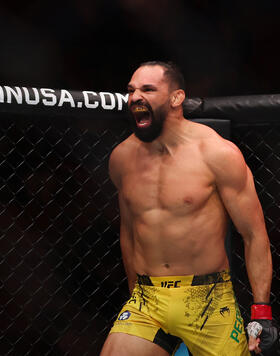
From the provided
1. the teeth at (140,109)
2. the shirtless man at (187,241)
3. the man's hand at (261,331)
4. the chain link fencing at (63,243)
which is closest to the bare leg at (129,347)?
the shirtless man at (187,241)

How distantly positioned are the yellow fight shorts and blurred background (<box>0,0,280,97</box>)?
106 inches

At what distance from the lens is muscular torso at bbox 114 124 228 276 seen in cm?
200

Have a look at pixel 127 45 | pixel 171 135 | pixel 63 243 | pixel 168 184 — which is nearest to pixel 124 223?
pixel 168 184

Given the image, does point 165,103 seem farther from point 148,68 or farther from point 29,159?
point 29,159

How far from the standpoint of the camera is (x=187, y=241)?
200cm

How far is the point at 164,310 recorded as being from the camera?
1993 millimetres

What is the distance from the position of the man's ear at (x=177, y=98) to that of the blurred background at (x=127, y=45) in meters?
2.45

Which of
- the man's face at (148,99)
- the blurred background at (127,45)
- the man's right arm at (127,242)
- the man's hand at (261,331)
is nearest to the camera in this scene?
the man's hand at (261,331)

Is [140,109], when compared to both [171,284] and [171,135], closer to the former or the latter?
[171,135]

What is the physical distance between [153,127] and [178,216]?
321mm

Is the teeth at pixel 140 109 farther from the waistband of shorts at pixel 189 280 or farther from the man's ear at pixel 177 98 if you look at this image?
the waistband of shorts at pixel 189 280

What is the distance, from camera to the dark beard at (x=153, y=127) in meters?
2.04

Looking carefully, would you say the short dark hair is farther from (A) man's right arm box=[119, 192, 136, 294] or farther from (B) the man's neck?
(A) man's right arm box=[119, 192, 136, 294]

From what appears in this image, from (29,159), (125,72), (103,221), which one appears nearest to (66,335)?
(103,221)
